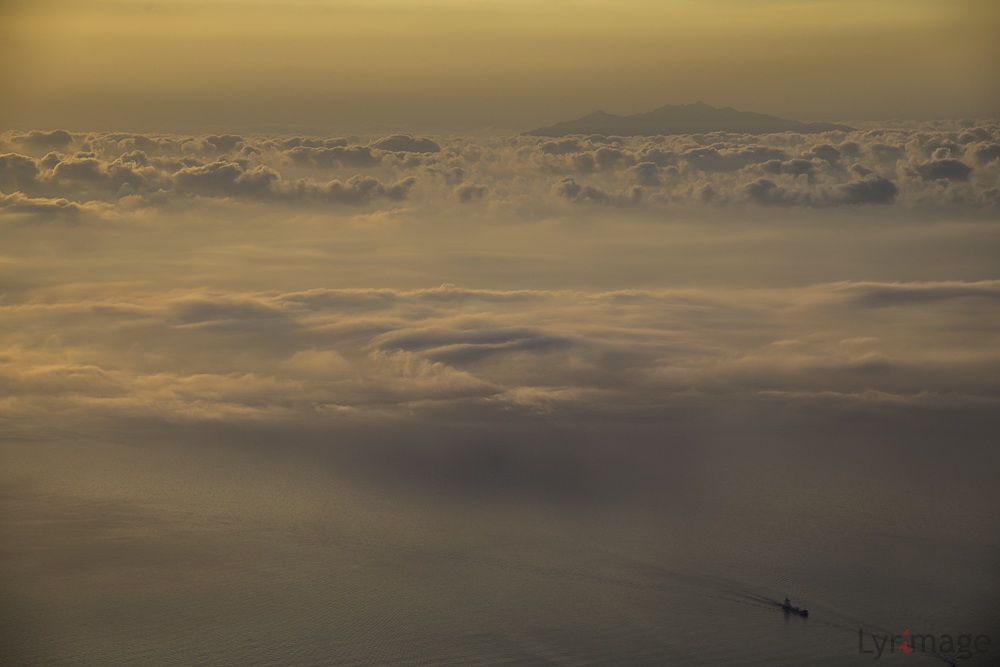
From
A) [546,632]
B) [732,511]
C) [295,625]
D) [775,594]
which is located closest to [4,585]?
[295,625]

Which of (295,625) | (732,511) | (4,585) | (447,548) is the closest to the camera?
(295,625)

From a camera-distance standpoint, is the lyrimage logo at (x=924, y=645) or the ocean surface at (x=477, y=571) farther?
the ocean surface at (x=477, y=571)

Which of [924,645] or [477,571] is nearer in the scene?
[924,645]

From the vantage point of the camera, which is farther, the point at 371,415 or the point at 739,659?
the point at 371,415

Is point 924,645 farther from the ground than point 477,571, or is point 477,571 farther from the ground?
point 477,571

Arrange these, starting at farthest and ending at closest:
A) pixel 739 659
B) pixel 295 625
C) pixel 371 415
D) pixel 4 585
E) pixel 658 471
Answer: pixel 371 415
pixel 658 471
pixel 4 585
pixel 295 625
pixel 739 659

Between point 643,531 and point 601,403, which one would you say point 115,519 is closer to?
point 643,531

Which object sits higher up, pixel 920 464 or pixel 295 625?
pixel 920 464

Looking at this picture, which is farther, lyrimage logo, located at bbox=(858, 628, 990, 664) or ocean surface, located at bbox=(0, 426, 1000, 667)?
ocean surface, located at bbox=(0, 426, 1000, 667)
